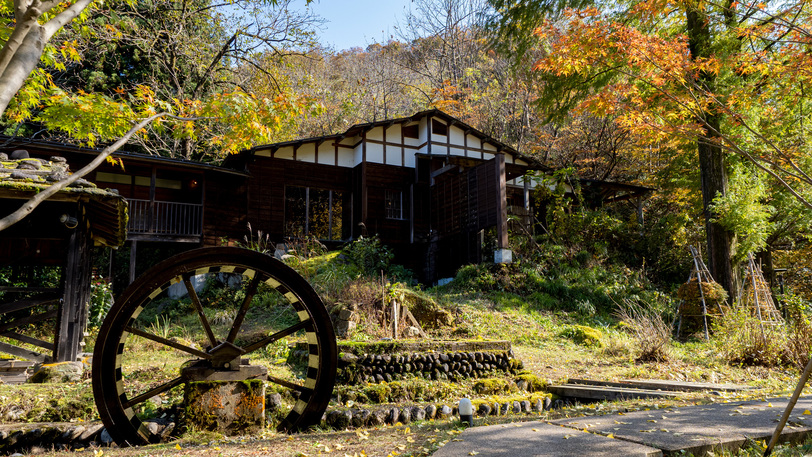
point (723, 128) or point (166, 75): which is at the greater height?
point (166, 75)

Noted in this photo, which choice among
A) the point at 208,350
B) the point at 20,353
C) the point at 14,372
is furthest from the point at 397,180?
the point at 208,350

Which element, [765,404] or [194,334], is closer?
[765,404]

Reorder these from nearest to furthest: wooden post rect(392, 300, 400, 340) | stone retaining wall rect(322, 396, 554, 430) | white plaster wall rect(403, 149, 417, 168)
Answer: stone retaining wall rect(322, 396, 554, 430) → wooden post rect(392, 300, 400, 340) → white plaster wall rect(403, 149, 417, 168)

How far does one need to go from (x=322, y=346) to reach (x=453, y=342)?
306 centimetres

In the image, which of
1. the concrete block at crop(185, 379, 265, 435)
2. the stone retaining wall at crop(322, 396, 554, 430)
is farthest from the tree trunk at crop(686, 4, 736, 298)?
the concrete block at crop(185, 379, 265, 435)

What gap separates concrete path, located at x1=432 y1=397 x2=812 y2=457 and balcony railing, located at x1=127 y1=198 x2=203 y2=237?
13401 mm

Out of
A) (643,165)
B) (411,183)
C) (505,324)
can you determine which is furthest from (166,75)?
(643,165)

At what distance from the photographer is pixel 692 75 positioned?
9734 millimetres

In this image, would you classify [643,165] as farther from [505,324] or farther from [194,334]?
[194,334]

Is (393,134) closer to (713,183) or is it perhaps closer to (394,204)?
(394,204)

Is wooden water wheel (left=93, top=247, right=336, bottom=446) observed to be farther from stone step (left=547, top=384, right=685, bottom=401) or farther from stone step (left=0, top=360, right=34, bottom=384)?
stone step (left=547, top=384, right=685, bottom=401)

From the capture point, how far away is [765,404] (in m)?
4.78

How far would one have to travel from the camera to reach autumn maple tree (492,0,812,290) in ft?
29.3

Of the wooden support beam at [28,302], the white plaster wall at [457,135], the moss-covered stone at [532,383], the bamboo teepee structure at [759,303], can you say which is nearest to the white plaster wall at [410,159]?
the white plaster wall at [457,135]
